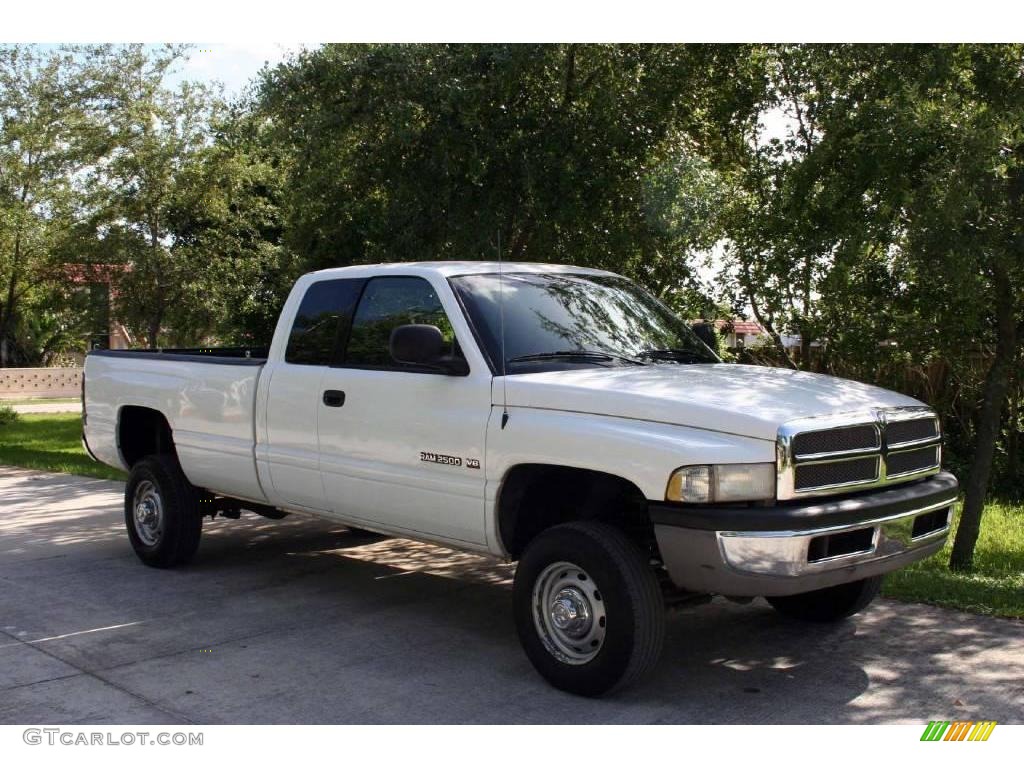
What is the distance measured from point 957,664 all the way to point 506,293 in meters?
3.05

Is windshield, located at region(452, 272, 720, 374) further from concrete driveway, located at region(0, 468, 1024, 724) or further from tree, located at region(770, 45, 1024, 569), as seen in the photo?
tree, located at region(770, 45, 1024, 569)

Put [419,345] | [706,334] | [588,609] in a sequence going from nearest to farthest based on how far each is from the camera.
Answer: [588,609], [419,345], [706,334]

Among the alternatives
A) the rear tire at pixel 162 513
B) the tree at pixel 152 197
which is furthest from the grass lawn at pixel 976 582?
the tree at pixel 152 197

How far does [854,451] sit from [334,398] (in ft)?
9.78

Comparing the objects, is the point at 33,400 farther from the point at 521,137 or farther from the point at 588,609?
the point at 588,609

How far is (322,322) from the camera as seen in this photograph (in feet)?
22.8

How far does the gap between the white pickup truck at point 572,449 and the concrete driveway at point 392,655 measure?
35 cm

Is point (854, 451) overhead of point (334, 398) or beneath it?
beneath

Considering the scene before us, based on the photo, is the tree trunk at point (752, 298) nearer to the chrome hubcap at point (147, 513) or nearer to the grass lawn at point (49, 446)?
the chrome hubcap at point (147, 513)

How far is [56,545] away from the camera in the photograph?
30.1 feet

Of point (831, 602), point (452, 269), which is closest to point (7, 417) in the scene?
point (452, 269)

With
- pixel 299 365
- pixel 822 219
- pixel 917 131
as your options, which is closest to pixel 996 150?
pixel 917 131
